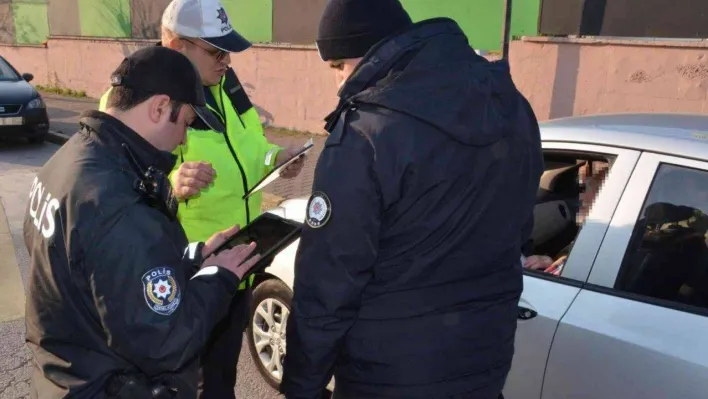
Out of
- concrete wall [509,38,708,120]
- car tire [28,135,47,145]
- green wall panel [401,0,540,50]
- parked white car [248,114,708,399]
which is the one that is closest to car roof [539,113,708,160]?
parked white car [248,114,708,399]

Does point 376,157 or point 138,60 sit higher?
point 138,60

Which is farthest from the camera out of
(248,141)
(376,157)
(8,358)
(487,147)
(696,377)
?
(8,358)

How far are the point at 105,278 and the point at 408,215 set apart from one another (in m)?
0.71

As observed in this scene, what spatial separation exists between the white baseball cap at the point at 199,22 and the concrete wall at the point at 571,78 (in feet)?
19.5

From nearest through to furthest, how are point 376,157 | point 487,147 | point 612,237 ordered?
point 376,157 → point 487,147 → point 612,237

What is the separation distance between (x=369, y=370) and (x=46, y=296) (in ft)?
2.70

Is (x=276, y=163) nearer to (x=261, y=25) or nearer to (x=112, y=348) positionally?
(x=112, y=348)

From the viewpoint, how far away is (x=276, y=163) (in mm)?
2572

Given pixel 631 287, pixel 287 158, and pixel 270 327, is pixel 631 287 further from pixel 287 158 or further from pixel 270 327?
pixel 270 327

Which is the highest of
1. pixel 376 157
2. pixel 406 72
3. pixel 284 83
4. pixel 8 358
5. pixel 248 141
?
pixel 406 72

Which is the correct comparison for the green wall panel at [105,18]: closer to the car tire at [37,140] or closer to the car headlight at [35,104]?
the car tire at [37,140]

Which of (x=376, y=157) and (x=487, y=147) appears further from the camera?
(x=487, y=147)

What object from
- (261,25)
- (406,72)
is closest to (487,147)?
(406,72)

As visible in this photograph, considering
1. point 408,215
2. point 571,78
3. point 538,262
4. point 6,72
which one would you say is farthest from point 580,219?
point 6,72
